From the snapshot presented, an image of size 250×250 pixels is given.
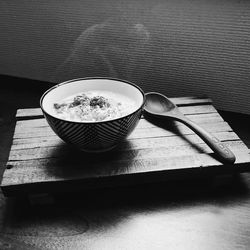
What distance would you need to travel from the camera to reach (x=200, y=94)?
1020 mm

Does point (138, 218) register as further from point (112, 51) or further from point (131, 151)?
point (112, 51)

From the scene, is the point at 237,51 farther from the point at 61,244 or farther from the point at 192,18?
the point at 61,244

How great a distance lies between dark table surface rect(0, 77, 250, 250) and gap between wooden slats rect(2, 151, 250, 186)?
0.05 m

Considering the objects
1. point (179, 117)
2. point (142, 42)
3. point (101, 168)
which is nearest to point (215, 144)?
point (179, 117)

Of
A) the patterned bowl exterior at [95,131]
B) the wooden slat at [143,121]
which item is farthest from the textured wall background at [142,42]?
the patterned bowl exterior at [95,131]

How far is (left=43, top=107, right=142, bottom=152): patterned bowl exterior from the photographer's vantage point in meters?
0.65

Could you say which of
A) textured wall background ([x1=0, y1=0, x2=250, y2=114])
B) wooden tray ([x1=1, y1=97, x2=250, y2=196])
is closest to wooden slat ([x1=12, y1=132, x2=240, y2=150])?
wooden tray ([x1=1, y1=97, x2=250, y2=196])

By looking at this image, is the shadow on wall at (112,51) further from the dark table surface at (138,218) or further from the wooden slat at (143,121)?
the dark table surface at (138,218)

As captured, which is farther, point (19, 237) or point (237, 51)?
point (237, 51)

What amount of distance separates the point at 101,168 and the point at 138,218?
4.6 inches

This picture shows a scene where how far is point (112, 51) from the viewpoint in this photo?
1063mm

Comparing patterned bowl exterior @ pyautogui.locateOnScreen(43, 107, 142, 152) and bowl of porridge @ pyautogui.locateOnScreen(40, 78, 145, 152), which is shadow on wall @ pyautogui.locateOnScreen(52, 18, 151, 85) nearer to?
bowl of porridge @ pyautogui.locateOnScreen(40, 78, 145, 152)

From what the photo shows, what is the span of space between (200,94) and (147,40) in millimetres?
214

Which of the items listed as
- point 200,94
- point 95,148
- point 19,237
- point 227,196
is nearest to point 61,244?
point 19,237
